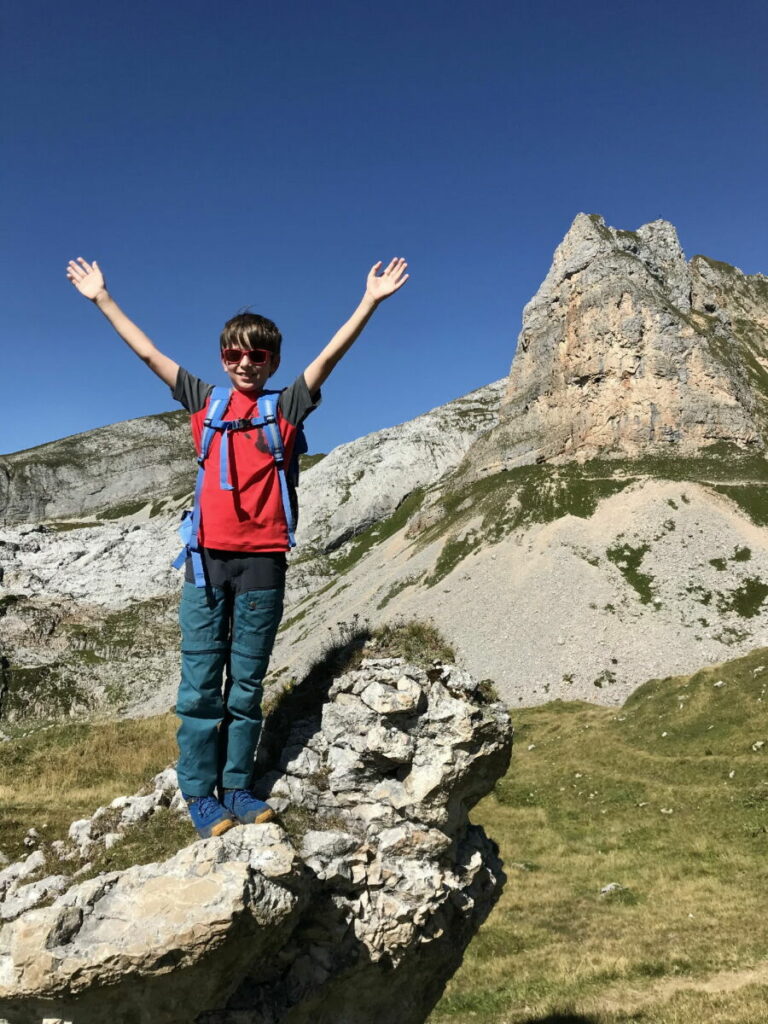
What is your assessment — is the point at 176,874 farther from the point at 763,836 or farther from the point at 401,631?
the point at 763,836

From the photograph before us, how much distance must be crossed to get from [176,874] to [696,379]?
85293 millimetres

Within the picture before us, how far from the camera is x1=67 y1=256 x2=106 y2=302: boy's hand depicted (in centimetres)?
581

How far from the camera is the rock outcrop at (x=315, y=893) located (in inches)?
152

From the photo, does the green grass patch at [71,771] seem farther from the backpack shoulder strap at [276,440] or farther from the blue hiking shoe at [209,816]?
the backpack shoulder strap at [276,440]

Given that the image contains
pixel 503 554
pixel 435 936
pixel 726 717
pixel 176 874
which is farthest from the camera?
pixel 503 554

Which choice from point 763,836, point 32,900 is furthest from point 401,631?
point 763,836

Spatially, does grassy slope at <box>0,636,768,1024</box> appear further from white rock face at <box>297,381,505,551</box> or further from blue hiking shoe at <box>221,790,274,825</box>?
white rock face at <box>297,381,505,551</box>

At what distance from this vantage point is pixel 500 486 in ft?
255

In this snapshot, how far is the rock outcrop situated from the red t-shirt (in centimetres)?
217

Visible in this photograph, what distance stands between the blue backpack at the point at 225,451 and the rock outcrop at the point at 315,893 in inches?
87.1

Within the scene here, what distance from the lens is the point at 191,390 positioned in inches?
228

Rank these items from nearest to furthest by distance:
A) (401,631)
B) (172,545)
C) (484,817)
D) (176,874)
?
1. (176,874)
2. (401,631)
3. (484,817)
4. (172,545)

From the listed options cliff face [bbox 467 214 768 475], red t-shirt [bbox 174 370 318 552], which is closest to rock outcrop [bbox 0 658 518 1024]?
red t-shirt [bbox 174 370 318 552]

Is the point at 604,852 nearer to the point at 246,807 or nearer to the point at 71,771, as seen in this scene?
the point at 71,771
